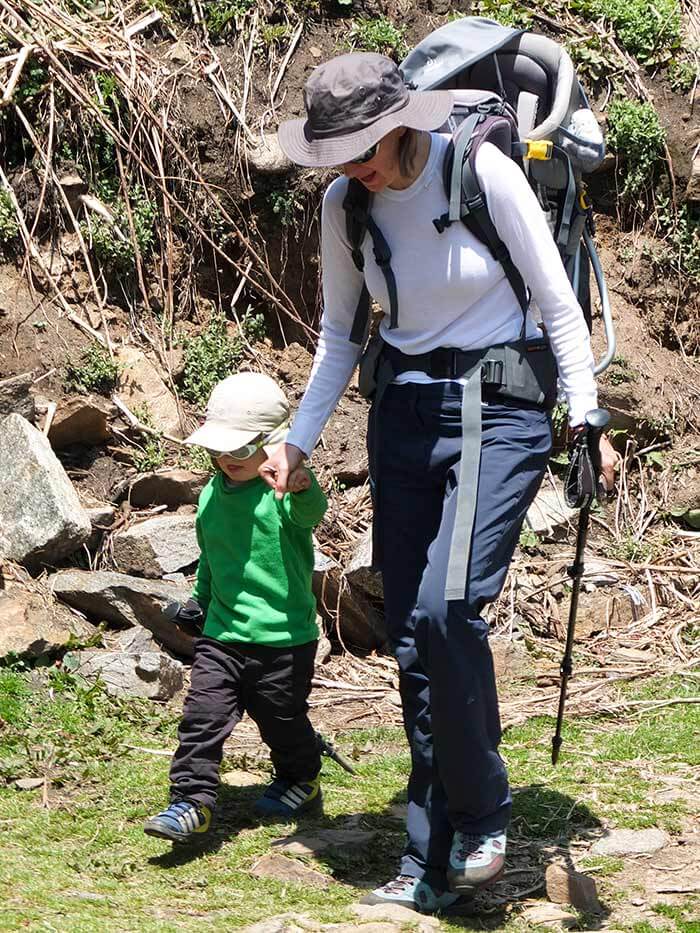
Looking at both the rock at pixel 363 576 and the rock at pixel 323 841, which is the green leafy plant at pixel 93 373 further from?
the rock at pixel 323 841

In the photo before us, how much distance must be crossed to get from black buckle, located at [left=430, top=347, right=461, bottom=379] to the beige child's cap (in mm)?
837

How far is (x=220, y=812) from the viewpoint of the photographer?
439 cm

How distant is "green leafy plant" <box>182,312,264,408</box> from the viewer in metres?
7.56

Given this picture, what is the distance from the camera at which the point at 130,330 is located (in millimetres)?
7605

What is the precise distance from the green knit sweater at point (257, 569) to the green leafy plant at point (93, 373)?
3.13 m

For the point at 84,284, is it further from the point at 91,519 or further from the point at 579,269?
the point at 579,269

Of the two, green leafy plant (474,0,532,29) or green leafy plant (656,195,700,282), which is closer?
green leafy plant (656,195,700,282)

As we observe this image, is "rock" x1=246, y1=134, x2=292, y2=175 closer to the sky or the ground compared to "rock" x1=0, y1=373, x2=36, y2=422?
closer to the sky

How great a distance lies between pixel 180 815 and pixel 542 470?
1542 millimetres

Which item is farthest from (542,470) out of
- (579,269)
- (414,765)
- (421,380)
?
(414,765)

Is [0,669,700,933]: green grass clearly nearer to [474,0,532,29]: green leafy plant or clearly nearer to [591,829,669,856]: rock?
[591,829,669,856]: rock

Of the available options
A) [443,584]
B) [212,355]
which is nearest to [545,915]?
[443,584]

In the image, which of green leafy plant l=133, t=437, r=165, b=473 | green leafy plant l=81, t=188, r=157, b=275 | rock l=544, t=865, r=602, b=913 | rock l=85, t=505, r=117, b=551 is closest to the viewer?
rock l=544, t=865, r=602, b=913

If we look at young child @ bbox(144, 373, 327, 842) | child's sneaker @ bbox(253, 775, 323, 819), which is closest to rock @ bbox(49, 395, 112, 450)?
young child @ bbox(144, 373, 327, 842)
